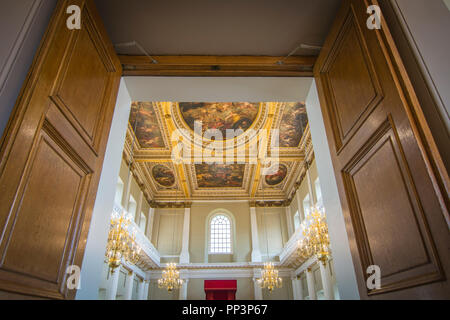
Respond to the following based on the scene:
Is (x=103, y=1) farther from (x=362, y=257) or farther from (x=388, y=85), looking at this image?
(x=362, y=257)

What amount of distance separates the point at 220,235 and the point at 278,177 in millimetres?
5135

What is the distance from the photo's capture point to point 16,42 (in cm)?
175

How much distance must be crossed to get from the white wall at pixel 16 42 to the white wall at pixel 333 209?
267 centimetres

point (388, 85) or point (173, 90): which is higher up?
point (173, 90)

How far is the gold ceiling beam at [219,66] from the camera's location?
3.27m

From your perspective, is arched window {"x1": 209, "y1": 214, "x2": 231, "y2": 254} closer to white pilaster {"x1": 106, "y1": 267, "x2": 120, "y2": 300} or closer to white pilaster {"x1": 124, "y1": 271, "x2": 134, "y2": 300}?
white pilaster {"x1": 124, "y1": 271, "x2": 134, "y2": 300}

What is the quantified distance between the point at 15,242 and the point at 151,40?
7.90 feet

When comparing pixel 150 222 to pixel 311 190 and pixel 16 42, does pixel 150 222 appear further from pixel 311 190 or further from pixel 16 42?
pixel 16 42

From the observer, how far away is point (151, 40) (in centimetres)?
313

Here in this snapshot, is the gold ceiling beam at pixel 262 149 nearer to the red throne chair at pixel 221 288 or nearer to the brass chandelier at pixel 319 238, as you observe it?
the brass chandelier at pixel 319 238

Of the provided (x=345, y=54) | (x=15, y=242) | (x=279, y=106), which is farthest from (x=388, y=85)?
(x=279, y=106)

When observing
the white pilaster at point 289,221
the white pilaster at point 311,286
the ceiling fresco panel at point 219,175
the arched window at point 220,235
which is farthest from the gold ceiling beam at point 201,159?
the arched window at point 220,235

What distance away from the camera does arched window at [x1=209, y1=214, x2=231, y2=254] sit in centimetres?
1681
